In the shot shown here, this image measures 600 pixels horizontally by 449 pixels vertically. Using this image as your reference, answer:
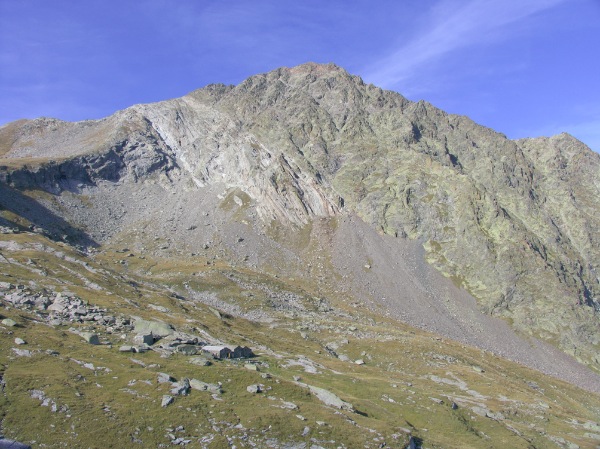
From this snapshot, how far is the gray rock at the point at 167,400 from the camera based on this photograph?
3708 cm

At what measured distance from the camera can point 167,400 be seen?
123 feet

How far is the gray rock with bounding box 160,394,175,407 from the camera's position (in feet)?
122

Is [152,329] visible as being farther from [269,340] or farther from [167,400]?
[269,340]

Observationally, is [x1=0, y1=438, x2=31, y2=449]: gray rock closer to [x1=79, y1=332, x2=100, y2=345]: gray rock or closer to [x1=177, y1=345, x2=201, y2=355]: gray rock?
[x1=79, y1=332, x2=100, y2=345]: gray rock

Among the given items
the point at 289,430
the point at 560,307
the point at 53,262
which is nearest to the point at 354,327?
the point at 53,262

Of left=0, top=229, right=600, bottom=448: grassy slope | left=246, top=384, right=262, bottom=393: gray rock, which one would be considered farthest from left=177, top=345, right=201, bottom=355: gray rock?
left=246, top=384, right=262, bottom=393: gray rock

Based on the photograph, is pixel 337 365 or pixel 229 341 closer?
pixel 229 341

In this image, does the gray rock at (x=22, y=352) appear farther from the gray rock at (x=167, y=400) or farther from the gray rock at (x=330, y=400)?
the gray rock at (x=330, y=400)

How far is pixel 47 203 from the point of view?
188m

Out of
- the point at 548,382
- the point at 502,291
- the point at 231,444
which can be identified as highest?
the point at 502,291

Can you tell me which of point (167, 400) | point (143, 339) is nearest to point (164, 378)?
point (167, 400)

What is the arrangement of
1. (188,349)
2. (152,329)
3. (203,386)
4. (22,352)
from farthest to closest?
(152,329)
(188,349)
(203,386)
(22,352)

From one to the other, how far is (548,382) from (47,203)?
642ft

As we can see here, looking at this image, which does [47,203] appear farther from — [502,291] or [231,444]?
[502,291]
